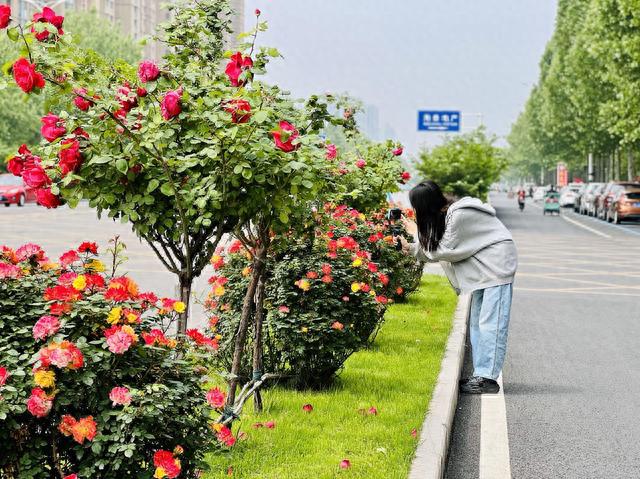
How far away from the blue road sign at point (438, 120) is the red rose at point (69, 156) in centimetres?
4233

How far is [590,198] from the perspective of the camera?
48969mm

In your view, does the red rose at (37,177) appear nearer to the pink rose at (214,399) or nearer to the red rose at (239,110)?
the red rose at (239,110)

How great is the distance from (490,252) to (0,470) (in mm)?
4710

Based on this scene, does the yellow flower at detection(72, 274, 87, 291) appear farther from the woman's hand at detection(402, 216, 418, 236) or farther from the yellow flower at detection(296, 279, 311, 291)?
the woman's hand at detection(402, 216, 418, 236)

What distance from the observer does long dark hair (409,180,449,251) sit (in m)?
6.99

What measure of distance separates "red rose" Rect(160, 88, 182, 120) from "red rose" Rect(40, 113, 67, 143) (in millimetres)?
506

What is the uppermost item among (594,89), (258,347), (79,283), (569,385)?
(594,89)

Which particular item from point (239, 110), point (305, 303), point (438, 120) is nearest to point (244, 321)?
point (305, 303)

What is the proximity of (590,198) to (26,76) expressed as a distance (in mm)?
47427

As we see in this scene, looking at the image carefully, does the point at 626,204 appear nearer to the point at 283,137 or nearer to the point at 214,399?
the point at 283,137

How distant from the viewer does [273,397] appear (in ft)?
21.0

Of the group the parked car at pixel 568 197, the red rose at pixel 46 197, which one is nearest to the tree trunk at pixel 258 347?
the red rose at pixel 46 197

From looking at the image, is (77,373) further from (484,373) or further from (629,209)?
(629,209)

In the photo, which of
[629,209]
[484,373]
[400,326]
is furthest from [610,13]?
[484,373]
